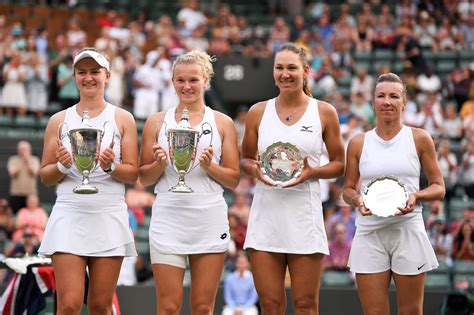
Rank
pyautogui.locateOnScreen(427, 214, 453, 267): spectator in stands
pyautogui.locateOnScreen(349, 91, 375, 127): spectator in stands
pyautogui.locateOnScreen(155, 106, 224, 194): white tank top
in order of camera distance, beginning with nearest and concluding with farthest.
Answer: pyautogui.locateOnScreen(155, 106, 224, 194): white tank top, pyautogui.locateOnScreen(427, 214, 453, 267): spectator in stands, pyautogui.locateOnScreen(349, 91, 375, 127): spectator in stands

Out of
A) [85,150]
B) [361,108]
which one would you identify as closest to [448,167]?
[361,108]

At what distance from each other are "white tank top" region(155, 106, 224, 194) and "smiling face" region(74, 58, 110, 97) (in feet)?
1.57

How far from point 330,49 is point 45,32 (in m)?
4.79

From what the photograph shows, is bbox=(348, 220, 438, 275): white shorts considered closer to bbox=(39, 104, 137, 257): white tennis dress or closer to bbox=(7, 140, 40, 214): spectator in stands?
bbox=(39, 104, 137, 257): white tennis dress

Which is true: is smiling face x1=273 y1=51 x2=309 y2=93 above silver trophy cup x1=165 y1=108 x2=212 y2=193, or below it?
above

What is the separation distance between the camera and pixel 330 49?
20766 mm

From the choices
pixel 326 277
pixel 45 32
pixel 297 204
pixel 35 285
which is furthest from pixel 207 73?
pixel 45 32

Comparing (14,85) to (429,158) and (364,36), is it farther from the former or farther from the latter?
(429,158)

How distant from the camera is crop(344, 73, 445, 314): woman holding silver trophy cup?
7.50 metres

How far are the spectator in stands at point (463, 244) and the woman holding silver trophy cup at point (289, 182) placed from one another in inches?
254

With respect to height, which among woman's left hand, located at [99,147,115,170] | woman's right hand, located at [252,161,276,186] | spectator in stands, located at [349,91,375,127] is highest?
woman's left hand, located at [99,147,115,170]

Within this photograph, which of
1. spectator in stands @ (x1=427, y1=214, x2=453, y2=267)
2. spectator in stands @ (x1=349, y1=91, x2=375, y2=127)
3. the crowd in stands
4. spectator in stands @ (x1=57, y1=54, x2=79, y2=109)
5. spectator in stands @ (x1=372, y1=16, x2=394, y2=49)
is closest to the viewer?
spectator in stands @ (x1=427, y1=214, x2=453, y2=267)

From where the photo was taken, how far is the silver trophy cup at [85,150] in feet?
23.8

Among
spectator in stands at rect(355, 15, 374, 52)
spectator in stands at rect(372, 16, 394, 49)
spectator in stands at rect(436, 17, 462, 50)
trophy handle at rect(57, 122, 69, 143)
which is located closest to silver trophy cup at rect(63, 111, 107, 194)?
trophy handle at rect(57, 122, 69, 143)
